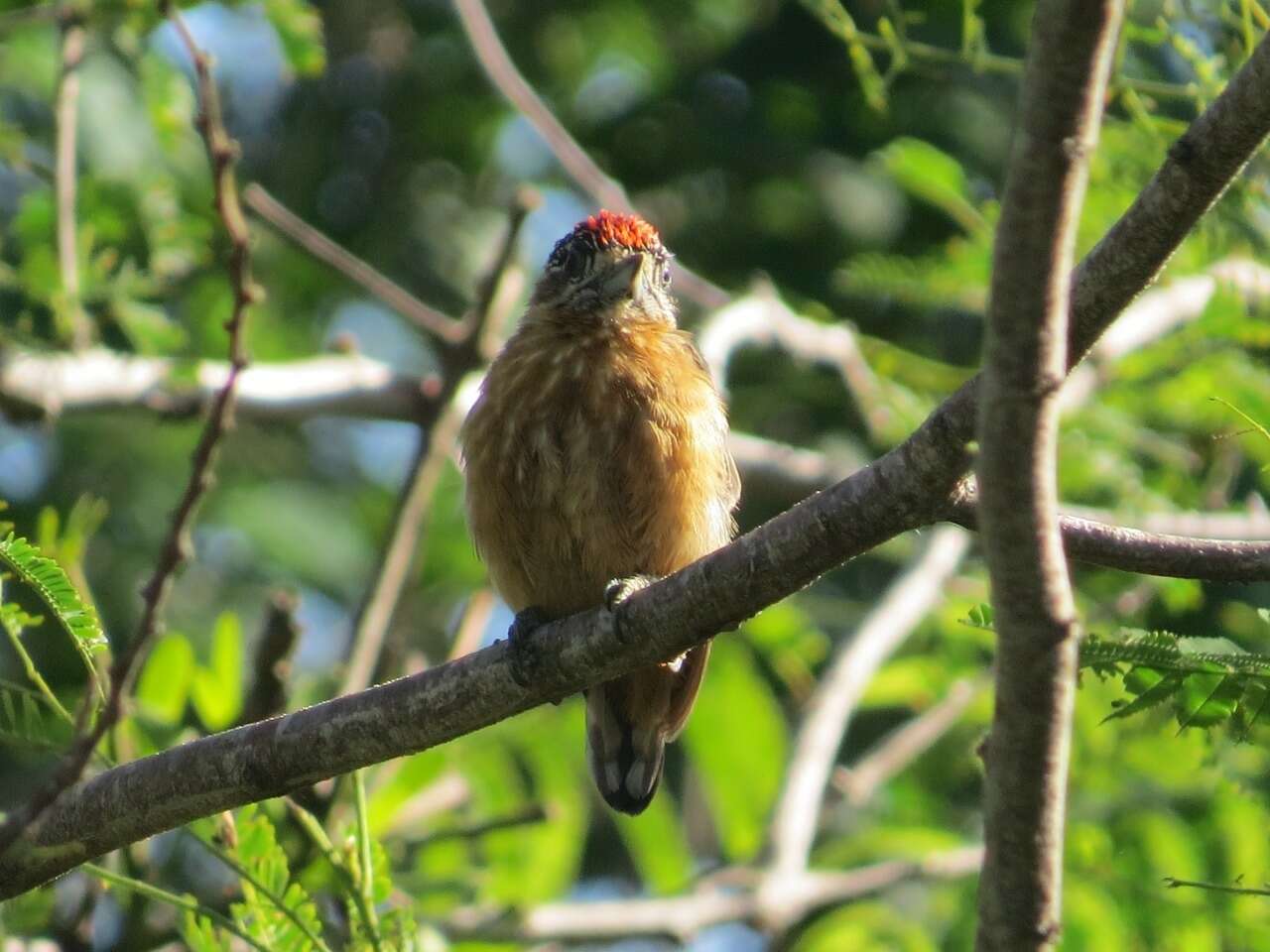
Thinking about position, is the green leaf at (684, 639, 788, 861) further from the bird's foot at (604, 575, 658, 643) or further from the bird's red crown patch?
the bird's foot at (604, 575, 658, 643)

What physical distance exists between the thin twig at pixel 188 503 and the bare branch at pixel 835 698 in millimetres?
3433

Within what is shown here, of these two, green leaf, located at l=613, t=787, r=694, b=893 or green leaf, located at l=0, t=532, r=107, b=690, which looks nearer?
green leaf, located at l=0, t=532, r=107, b=690

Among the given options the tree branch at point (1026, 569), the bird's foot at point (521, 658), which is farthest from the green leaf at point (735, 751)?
the tree branch at point (1026, 569)

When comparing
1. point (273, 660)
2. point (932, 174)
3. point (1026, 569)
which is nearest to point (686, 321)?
point (932, 174)

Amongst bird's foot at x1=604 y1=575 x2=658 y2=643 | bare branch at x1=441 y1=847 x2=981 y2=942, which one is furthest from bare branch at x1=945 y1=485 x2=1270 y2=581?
bare branch at x1=441 y1=847 x2=981 y2=942

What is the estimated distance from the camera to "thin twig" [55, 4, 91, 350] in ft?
18.8

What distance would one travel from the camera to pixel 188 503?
11.2ft

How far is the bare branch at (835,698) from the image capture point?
6.58 m

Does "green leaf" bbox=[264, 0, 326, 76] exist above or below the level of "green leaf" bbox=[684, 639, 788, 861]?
above

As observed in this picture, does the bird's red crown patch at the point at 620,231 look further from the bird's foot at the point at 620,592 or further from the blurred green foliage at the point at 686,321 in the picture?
the bird's foot at the point at 620,592

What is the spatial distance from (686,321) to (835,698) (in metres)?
2.85

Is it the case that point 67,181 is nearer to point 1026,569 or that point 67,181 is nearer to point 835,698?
point 835,698

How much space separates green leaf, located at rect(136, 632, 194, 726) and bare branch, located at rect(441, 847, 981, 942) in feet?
3.90

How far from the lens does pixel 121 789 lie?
3.78 metres
